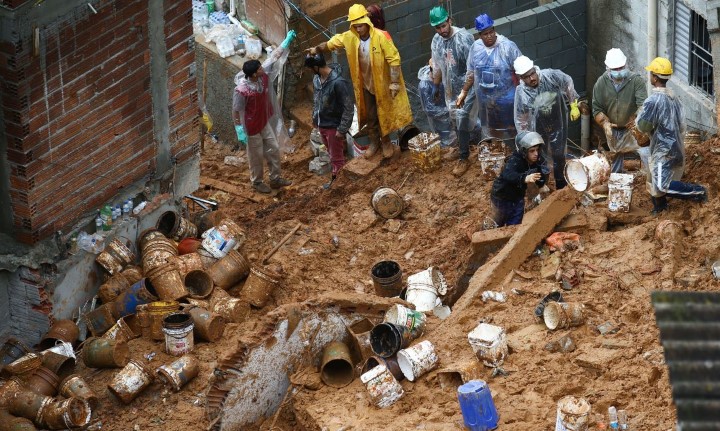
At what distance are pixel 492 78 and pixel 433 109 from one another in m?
1.53

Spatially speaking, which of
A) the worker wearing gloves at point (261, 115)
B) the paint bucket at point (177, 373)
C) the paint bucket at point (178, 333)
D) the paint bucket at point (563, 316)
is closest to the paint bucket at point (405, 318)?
the paint bucket at point (563, 316)

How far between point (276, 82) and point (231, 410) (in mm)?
6914

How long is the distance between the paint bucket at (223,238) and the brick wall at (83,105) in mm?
941

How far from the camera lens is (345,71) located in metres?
15.7

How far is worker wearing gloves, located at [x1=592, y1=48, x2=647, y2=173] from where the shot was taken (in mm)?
13148

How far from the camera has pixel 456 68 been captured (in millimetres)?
14102

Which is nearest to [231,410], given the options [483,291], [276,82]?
[483,291]

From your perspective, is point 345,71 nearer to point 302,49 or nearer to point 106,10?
point 302,49

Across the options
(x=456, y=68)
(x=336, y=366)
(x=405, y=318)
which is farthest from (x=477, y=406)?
(x=456, y=68)

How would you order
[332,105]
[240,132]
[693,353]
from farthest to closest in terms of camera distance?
1. [240,132]
2. [332,105]
3. [693,353]

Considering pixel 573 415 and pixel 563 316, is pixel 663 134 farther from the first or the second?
pixel 573 415

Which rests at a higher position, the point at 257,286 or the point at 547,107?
the point at 547,107

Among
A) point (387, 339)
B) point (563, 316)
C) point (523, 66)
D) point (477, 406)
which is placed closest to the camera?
point (477, 406)

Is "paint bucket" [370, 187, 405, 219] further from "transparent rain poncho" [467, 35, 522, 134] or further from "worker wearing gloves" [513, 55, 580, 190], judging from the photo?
"worker wearing gloves" [513, 55, 580, 190]
